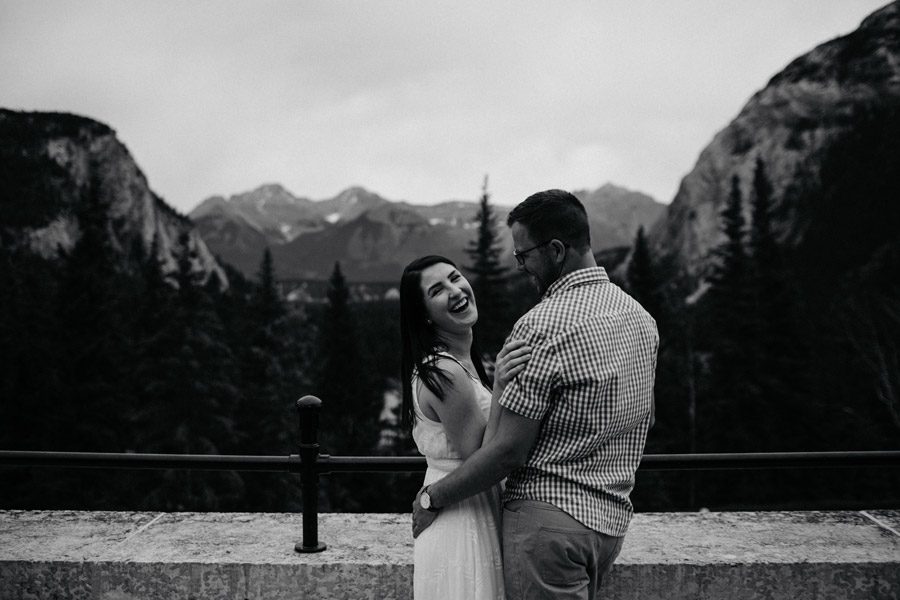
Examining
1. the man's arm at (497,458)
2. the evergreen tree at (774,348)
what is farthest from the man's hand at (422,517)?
the evergreen tree at (774,348)

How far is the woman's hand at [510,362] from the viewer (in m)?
1.96

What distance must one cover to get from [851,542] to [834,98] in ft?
377

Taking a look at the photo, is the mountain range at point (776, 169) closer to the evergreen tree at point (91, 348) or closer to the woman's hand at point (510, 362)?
the evergreen tree at point (91, 348)

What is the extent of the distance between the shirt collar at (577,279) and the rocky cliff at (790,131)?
88.7 meters

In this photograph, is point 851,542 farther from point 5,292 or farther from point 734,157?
point 734,157

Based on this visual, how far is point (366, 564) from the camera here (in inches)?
125

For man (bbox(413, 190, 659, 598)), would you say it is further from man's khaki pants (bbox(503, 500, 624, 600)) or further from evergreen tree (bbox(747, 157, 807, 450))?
evergreen tree (bbox(747, 157, 807, 450))

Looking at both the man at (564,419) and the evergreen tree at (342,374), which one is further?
the evergreen tree at (342,374)

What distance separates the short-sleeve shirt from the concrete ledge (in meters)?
1.21

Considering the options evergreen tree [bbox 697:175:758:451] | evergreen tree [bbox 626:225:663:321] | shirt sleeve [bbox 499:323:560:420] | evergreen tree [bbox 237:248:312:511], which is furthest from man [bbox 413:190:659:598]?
evergreen tree [bbox 626:225:663:321]

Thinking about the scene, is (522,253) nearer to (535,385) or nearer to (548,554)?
(535,385)

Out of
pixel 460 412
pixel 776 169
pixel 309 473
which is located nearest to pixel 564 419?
pixel 460 412

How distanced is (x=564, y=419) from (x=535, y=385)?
0.16 m

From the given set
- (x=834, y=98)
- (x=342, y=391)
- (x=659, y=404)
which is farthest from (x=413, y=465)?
(x=834, y=98)
